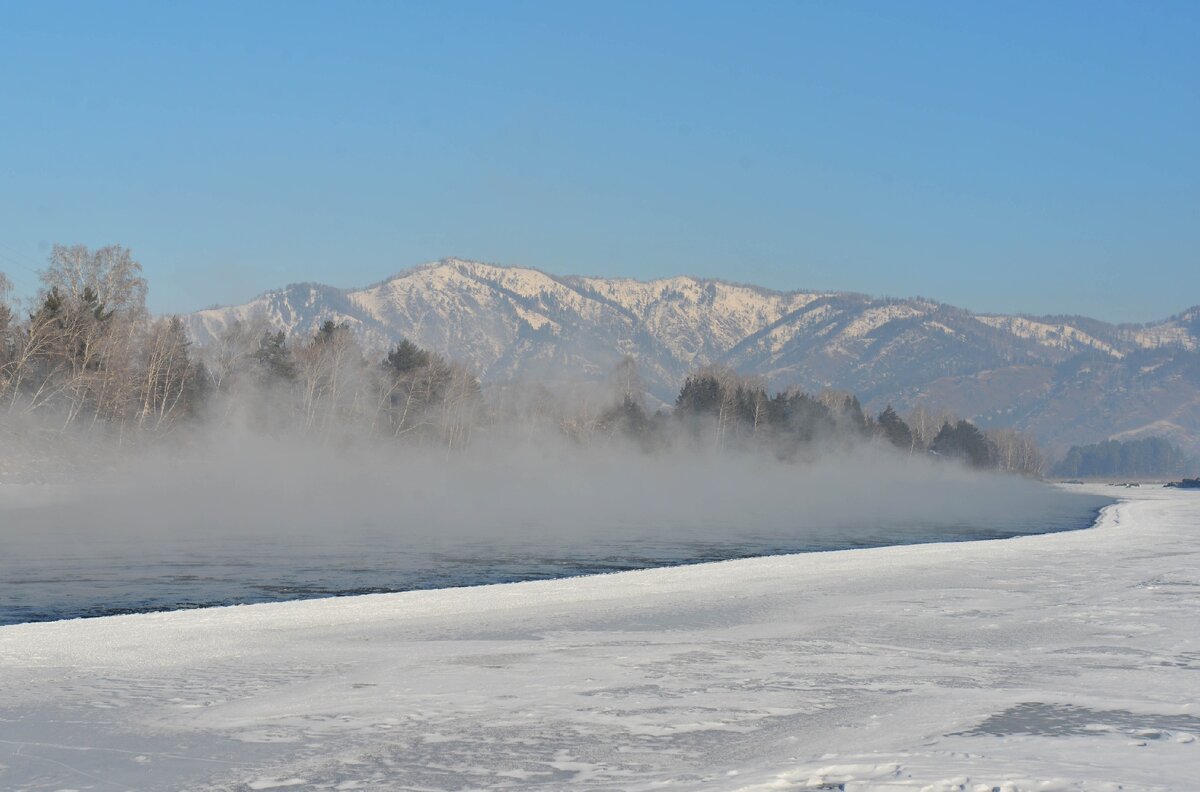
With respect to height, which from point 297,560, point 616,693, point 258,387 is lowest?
point 616,693

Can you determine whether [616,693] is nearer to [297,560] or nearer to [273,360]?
[297,560]

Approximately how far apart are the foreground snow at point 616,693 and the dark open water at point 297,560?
434cm

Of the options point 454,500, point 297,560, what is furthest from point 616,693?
point 454,500

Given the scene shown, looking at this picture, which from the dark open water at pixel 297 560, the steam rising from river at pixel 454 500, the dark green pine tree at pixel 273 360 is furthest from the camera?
the dark green pine tree at pixel 273 360

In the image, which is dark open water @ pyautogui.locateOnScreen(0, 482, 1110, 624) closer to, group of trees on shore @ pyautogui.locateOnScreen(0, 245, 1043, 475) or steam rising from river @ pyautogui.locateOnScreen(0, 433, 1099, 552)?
steam rising from river @ pyautogui.locateOnScreen(0, 433, 1099, 552)

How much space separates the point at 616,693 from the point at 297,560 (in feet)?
74.3

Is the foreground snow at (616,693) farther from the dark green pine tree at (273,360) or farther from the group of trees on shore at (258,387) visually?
the dark green pine tree at (273,360)

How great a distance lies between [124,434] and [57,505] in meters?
29.1

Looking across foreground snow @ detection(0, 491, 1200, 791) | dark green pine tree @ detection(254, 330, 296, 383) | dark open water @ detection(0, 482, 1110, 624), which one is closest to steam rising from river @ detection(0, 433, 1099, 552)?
dark open water @ detection(0, 482, 1110, 624)

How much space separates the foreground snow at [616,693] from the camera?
9.89 metres

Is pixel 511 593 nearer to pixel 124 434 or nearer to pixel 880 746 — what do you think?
pixel 880 746

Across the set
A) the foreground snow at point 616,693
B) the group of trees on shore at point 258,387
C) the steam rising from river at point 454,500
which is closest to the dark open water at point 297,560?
the steam rising from river at point 454,500

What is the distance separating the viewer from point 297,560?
34.1 meters

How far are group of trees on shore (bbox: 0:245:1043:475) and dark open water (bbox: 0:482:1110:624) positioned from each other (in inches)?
1329
